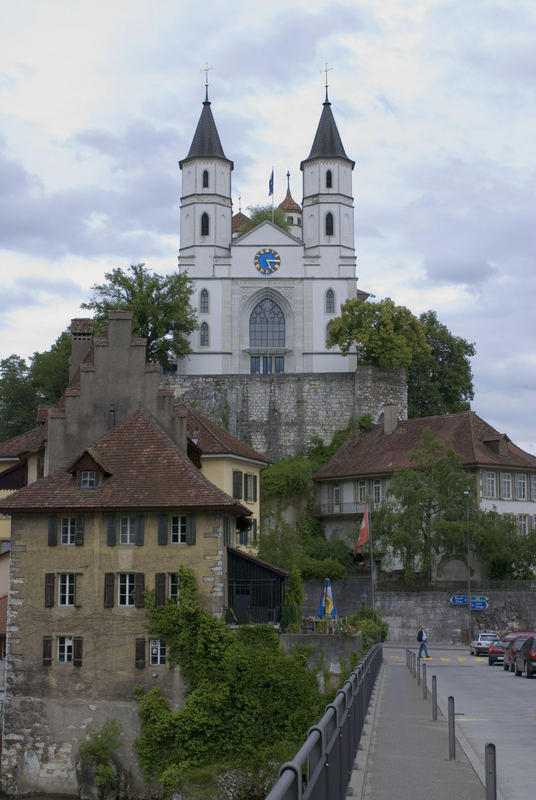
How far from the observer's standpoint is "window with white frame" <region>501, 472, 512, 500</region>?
68938 mm

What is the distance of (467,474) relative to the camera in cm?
6638

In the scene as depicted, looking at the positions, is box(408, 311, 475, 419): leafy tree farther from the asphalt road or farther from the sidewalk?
the sidewalk

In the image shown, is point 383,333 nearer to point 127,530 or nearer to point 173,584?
point 127,530

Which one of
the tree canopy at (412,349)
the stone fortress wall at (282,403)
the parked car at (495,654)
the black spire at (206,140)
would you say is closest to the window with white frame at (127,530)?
the parked car at (495,654)

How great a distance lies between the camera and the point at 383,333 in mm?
78125

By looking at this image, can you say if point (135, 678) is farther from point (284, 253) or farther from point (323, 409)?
point (284, 253)

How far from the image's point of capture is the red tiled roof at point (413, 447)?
6888 centimetres

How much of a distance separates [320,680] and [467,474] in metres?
34.3

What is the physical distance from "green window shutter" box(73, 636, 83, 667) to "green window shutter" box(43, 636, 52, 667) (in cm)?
74

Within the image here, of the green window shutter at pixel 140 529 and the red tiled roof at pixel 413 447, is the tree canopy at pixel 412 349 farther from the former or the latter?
the green window shutter at pixel 140 529

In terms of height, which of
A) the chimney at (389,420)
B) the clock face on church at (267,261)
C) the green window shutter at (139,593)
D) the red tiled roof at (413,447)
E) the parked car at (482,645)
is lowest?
the parked car at (482,645)

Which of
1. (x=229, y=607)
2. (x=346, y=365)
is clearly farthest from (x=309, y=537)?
(x=229, y=607)

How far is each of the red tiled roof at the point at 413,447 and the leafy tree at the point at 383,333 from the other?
556cm

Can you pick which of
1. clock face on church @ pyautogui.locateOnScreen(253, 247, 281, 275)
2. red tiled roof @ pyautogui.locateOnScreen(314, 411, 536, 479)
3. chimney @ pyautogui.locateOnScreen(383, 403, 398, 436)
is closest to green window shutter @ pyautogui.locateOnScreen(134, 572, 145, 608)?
red tiled roof @ pyautogui.locateOnScreen(314, 411, 536, 479)
